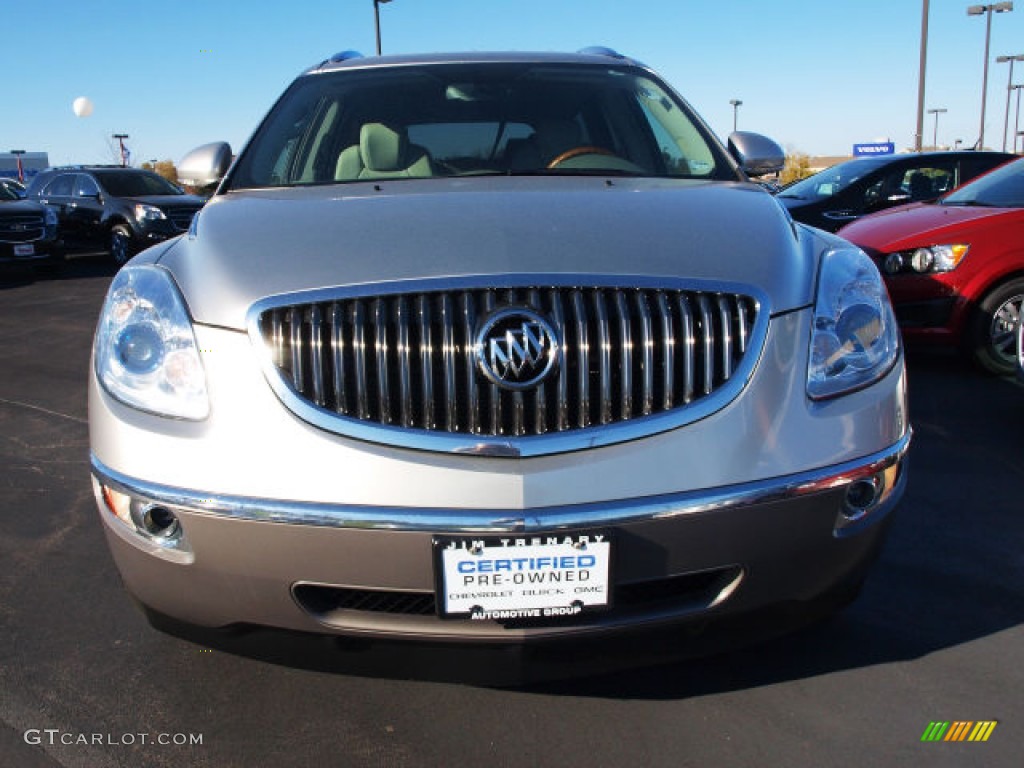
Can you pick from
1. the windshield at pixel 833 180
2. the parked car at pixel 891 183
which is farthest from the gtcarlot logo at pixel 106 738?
the windshield at pixel 833 180

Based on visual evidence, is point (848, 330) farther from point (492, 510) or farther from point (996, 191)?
point (996, 191)

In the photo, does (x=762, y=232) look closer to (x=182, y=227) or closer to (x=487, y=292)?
(x=487, y=292)

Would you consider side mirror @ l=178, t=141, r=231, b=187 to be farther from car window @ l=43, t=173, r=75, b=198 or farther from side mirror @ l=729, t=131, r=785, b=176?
car window @ l=43, t=173, r=75, b=198

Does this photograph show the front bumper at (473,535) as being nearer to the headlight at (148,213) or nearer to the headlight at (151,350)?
the headlight at (151,350)

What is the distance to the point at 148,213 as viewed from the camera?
14.3m

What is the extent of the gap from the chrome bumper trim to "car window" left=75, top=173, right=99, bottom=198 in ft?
49.0

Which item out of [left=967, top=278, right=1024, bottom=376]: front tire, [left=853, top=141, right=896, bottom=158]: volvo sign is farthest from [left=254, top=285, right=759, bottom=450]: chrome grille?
[left=853, top=141, right=896, bottom=158]: volvo sign

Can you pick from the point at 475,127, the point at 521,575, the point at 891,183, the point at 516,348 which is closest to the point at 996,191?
the point at 891,183

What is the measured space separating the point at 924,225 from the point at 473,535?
5.30 m

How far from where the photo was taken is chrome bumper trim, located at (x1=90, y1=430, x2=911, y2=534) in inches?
69.2

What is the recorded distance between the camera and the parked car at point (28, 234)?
42.0 feet

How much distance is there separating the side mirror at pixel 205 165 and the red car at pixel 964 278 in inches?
171

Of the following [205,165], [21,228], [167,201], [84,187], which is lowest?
[21,228]

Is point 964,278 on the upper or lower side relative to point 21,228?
upper
